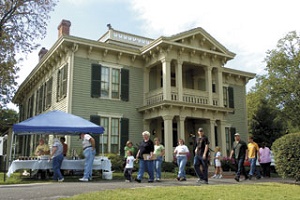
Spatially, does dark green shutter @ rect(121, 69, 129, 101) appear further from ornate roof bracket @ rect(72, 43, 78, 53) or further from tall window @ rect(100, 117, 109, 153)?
ornate roof bracket @ rect(72, 43, 78, 53)

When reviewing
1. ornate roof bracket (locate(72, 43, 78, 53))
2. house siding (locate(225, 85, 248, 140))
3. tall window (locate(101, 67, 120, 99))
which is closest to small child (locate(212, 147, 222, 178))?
tall window (locate(101, 67, 120, 99))

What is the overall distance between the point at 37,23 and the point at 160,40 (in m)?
8.01

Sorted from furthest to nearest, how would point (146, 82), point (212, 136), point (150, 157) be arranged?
point (146, 82) < point (212, 136) < point (150, 157)

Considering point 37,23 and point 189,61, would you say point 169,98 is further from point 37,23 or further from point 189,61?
point 37,23

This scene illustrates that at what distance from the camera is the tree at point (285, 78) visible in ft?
94.3

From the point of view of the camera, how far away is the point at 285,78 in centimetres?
2891

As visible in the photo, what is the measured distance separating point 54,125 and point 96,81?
6.59 meters

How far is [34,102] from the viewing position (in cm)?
2542

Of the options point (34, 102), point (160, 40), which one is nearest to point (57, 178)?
point (160, 40)

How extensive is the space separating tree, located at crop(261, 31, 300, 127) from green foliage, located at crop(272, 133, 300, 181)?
63.9 ft

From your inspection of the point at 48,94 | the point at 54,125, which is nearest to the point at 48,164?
the point at 54,125

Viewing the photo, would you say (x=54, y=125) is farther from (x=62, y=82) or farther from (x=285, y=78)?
(x=285, y=78)

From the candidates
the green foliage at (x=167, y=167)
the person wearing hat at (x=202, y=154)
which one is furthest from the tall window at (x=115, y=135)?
the person wearing hat at (x=202, y=154)

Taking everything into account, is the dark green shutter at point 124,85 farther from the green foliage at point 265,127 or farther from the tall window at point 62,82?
the green foliage at point 265,127
